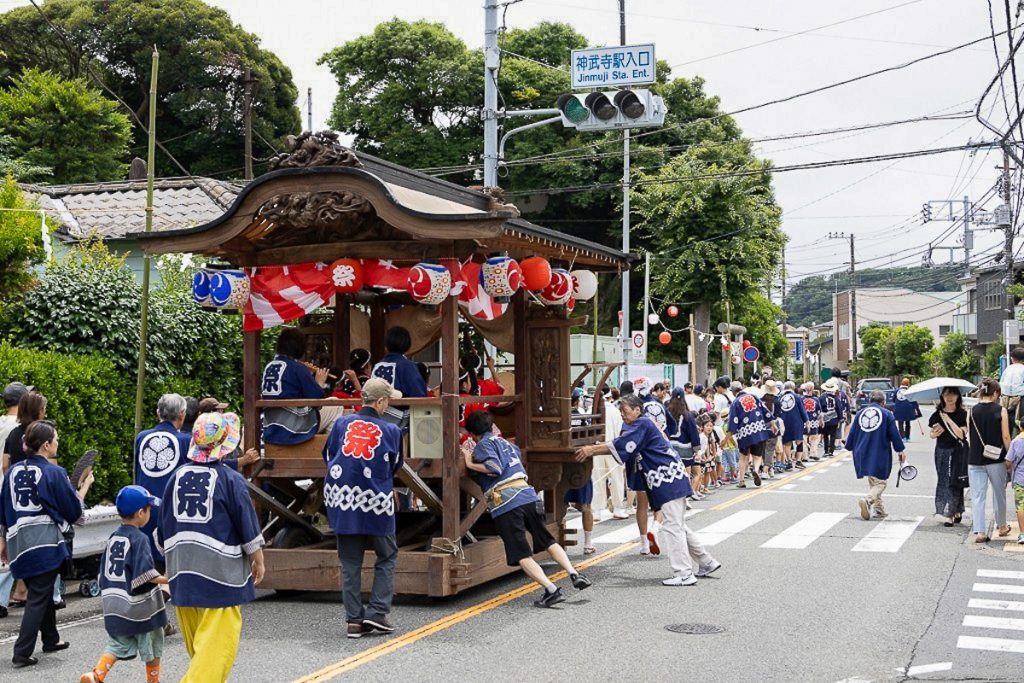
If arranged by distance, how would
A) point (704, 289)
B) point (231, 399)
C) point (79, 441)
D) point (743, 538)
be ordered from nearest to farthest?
point (79, 441), point (743, 538), point (231, 399), point (704, 289)

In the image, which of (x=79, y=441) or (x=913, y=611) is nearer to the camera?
(x=913, y=611)

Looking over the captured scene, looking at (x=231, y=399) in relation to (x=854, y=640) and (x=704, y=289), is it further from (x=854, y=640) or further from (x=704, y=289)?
(x=704, y=289)

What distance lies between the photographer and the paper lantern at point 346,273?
10469 mm

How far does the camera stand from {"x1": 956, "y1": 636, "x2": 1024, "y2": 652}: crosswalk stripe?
8.26m

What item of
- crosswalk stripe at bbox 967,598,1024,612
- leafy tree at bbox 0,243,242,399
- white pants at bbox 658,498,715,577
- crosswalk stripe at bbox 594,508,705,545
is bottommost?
crosswalk stripe at bbox 594,508,705,545

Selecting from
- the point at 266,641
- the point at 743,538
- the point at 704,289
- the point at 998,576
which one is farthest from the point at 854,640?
the point at 704,289

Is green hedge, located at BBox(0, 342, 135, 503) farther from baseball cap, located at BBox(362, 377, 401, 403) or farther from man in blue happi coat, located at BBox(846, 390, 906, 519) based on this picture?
man in blue happi coat, located at BBox(846, 390, 906, 519)

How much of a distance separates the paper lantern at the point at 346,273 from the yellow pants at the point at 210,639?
14.5 ft

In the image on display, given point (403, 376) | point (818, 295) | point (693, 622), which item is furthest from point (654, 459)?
point (818, 295)

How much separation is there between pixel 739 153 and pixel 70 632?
37724 millimetres

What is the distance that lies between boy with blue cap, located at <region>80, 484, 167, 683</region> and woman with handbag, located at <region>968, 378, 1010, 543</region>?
10.3 m

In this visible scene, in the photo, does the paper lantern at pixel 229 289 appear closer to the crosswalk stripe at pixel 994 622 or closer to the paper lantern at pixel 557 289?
the paper lantern at pixel 557 289

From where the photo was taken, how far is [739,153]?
143 feet

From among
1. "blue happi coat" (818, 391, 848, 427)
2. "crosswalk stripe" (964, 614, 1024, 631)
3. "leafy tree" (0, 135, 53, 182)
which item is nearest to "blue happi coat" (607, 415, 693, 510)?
"crosswalk stripe" (964, 614, 1024, 631)
